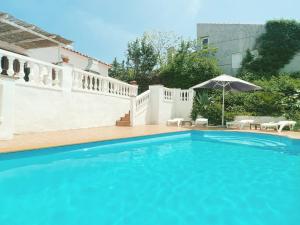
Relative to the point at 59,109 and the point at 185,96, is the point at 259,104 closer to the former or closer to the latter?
the point at 185,96

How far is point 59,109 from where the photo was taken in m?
9.73

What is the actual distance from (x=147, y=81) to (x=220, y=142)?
1465cm

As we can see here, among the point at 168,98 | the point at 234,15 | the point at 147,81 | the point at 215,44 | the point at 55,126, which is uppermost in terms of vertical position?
the point at 234,15

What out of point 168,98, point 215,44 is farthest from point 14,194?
point 215,44

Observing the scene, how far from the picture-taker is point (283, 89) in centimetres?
1597

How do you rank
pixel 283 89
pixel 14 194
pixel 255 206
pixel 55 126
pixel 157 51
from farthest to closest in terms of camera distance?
pixel 157 51, pixel 283 89, pixel 55 126, pixel 14 194, pixel 255 206

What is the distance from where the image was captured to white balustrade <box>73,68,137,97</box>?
10938 millimetres

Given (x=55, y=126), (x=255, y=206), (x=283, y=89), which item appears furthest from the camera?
(x=283, y=89)

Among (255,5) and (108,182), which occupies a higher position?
(255,5)

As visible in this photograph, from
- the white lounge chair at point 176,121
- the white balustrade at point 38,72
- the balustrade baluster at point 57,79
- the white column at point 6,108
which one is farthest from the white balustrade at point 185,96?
the white column at point 6,108

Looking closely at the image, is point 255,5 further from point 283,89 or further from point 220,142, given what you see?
point 220,142

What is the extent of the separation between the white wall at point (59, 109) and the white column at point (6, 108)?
117 centimetres

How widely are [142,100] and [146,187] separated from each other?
1030 centimetres

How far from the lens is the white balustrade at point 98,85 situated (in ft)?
35.9
